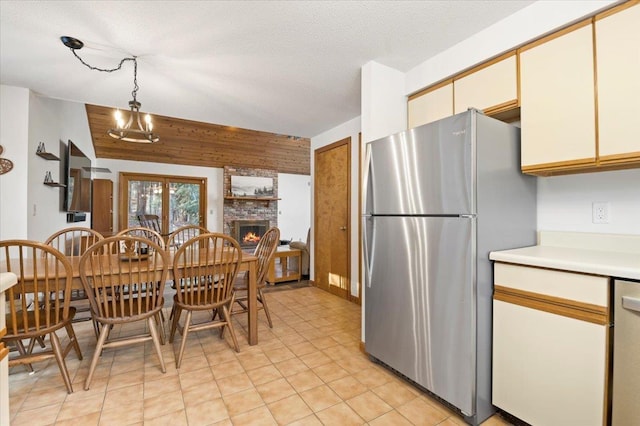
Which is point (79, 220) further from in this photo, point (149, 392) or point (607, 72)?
point (607, 72)

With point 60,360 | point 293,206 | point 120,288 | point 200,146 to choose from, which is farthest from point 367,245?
point 293,206

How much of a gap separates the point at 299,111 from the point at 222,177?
4716 millimetres

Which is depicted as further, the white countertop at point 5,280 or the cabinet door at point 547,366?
the cabinet door at point 547,366

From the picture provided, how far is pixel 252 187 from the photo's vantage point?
7.88 metres

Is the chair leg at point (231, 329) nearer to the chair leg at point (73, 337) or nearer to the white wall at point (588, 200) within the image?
the chair leg at point (73, 337)

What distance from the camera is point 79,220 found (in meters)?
4.86

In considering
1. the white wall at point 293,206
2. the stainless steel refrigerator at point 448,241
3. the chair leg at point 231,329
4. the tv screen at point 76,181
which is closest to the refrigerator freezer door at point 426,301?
the stainless steel refrigerator at point 448,241

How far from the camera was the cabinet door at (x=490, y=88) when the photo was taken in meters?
1.87

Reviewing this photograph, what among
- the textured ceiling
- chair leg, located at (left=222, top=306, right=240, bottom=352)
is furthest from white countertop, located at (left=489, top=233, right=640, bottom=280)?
chair leg, located at (left=222, top=306, right=240, bottom=352)

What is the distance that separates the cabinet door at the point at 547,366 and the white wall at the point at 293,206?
24.4 feet

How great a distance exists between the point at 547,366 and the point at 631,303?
463 millimetres

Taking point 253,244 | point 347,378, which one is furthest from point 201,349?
point 253,244

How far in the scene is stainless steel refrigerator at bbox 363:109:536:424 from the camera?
157 centimetres

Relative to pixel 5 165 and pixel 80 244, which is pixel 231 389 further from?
pixel 5 165
